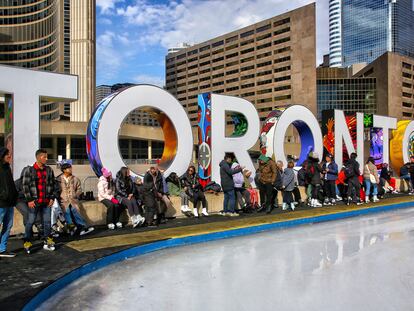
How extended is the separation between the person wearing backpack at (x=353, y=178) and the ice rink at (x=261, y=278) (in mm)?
4834

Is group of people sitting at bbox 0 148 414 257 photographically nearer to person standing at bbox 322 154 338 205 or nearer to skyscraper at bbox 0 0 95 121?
person standing at bbox 322 154 338 205

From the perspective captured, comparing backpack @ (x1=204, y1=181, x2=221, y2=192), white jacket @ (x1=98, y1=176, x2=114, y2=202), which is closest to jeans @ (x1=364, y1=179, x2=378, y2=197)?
backpack @ (x1=204, y1=181, x2=221, y2=192)

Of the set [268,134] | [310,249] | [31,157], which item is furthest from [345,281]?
[268,134]

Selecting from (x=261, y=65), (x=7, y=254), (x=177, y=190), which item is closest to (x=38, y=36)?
(x=261, y=65)

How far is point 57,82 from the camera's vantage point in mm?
8594

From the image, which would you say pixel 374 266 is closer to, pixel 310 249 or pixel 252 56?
pixel 310 249

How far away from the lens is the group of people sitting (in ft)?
19.8

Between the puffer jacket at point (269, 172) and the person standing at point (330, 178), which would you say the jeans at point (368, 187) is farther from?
the puffer jacket at point (269, 172)

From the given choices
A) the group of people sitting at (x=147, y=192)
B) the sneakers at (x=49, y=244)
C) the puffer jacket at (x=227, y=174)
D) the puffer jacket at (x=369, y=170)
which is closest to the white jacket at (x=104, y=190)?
the group of people sitting at (x=147, y=192)

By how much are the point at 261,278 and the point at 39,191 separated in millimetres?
3383

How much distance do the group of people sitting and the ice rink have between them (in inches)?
62.2

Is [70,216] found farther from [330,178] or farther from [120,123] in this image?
[330,178]

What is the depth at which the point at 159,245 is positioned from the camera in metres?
6.95

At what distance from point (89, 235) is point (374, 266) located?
15.8 feet
